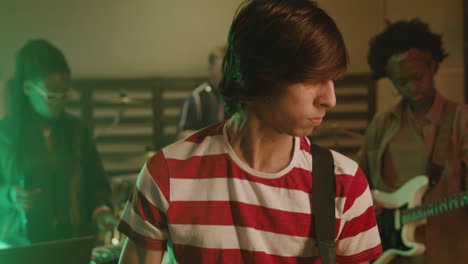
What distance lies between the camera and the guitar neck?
246 centimetres

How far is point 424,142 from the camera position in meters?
2.69

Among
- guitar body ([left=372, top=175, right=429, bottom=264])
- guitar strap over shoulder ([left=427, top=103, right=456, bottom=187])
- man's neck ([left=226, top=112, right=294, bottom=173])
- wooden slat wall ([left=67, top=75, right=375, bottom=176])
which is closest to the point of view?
man's neck ([left=226, top=112, right=294, bottom=173])

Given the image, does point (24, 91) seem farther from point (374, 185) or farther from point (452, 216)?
point (452, 216)

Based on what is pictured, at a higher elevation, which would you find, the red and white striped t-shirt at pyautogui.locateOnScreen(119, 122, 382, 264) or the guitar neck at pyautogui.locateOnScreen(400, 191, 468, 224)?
the red and white striped t-shirt at pyautogui.locateOnScreen(119, 122, 382, 264)

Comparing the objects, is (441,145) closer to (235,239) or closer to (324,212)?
(324,212)

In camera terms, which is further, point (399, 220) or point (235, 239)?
point (399, 220)

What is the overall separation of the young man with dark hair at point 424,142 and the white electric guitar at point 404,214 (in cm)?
5

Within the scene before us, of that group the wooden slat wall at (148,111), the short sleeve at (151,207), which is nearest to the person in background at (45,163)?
the short sleeve at (151,207)

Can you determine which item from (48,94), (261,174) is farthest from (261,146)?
(48,94)

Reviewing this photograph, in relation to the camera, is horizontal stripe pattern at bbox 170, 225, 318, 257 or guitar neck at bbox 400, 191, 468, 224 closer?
horizontal stripe pattern at bbox 170, 225, 318, 257

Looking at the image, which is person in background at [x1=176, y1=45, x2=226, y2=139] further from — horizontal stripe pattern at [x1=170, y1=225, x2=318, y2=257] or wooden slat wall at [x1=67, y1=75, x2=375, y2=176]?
horizontal stripe pattern at [x1=170, y1=225, x2=318, y2=257]

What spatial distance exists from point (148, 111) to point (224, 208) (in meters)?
4.81

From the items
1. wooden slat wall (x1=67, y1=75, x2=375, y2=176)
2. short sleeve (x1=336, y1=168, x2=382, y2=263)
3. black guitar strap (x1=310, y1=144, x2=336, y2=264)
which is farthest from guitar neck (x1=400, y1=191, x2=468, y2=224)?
wooden slat wall (x1=67, y1=75, x2=375, y2=176)

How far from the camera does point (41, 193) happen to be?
99.7 inches
